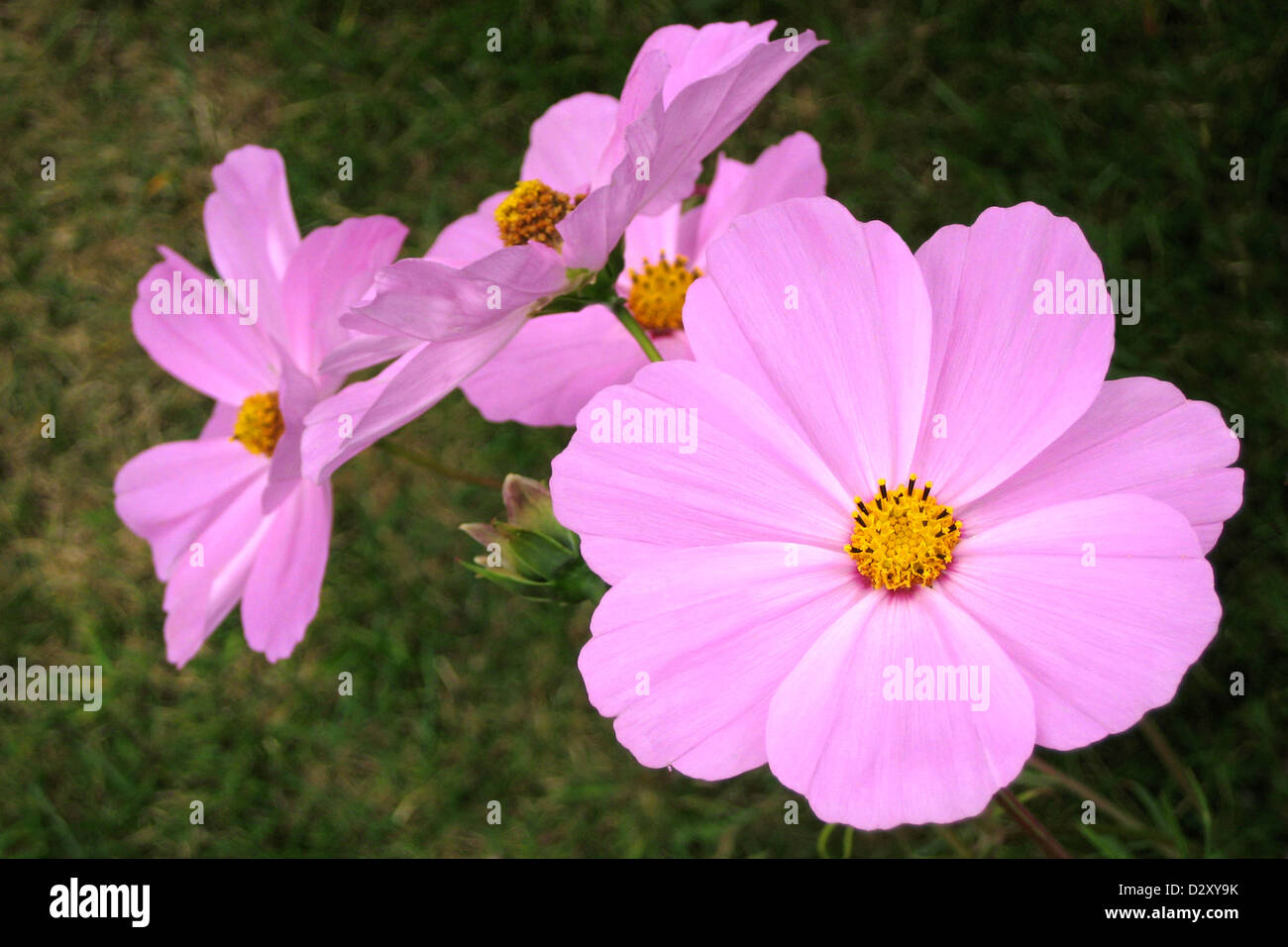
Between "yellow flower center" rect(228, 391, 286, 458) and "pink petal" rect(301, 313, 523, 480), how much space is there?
35cm

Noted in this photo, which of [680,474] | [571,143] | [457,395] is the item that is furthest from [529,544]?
[457,395]

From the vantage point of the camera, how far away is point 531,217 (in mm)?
787

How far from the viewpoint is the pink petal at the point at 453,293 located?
26.6 inches

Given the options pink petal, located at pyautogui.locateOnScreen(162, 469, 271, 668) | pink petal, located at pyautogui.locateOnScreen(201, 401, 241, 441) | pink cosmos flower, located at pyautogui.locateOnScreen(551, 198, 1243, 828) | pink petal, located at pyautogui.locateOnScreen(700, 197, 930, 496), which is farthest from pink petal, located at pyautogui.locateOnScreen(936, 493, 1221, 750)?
pink petal, located at pyautogui.locateOnScreen(201, 401, 241, 441)

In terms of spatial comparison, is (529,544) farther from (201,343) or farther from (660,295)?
(201,343)

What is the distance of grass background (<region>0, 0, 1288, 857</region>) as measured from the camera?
157 centimetres

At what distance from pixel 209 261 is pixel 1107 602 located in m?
1.73

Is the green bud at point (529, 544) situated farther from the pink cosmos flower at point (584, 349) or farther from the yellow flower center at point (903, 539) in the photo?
the yellow flower center at point (903, 539)

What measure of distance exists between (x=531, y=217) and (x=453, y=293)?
12 centimetres

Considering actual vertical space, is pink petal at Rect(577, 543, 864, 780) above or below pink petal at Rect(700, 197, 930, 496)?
below

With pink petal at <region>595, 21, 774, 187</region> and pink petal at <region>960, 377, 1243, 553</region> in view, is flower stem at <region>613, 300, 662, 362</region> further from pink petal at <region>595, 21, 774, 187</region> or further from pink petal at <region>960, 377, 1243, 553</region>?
pink petal at <region>960, 377, 1243, 553</region>

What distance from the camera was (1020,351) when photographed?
2.31ft
